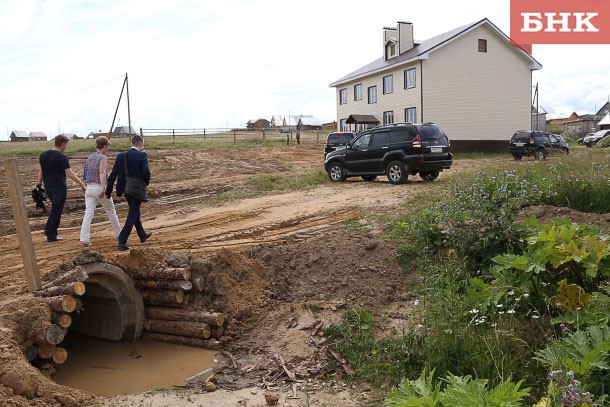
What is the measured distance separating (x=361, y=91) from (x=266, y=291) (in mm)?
37028

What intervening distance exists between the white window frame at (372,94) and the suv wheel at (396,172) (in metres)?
26.2

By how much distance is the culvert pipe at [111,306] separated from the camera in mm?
7875

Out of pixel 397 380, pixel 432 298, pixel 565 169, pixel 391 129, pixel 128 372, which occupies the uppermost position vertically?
pixel 391 129

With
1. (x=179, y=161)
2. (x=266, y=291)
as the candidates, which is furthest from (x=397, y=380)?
(x=179, y=161)

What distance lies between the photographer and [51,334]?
654 centimetres

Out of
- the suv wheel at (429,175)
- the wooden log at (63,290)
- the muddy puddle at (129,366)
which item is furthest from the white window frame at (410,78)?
the wooden log at (63,290)

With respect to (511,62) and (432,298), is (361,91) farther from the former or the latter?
(432,298)

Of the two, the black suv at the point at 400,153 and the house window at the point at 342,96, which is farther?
the house window at the point at 342,96

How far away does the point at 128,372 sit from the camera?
7.38 meters

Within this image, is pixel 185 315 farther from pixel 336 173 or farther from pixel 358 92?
pixel 358 92

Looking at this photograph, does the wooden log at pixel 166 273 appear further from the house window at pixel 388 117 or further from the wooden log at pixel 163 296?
the house window at pixel 388 117

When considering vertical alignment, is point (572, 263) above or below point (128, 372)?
above

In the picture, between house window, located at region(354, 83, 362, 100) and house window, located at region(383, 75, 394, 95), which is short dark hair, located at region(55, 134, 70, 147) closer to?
house window, located at region(383, 75, 394, 95)

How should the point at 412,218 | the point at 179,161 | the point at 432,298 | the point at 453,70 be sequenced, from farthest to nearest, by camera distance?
the point at 453,70
the point at 179,161
the point at 412,218
the point at 432,298
